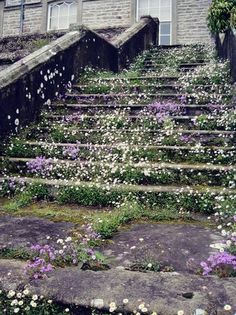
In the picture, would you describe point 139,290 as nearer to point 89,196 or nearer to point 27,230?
point 27,230

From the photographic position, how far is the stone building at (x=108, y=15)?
18.6 meters

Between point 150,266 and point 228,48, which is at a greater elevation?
point 228,48

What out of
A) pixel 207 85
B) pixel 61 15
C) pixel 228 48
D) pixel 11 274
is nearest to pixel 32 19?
pixel 61 15

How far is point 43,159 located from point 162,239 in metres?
2.80

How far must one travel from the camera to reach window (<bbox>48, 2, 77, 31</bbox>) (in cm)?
2086

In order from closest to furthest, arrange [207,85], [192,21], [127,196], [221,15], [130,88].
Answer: [127,196] → [207,85] → [130,88] → [221,15] → [192,21]

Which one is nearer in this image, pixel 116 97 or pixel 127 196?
pixel 127 196

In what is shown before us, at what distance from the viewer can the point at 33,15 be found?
70.3ft

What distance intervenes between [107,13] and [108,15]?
0.12m

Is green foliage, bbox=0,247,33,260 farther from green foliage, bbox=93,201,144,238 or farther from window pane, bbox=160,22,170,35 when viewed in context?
window pane, bbox=160,22,170,35

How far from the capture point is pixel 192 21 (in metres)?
18.6

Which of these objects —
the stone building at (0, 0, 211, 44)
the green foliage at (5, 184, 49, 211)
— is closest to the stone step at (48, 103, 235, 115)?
the green foliage at (5, 184, 49, 211)

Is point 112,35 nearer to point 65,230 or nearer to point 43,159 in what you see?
point 43,159

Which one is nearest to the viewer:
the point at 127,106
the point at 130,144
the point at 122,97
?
the point at 130,144
